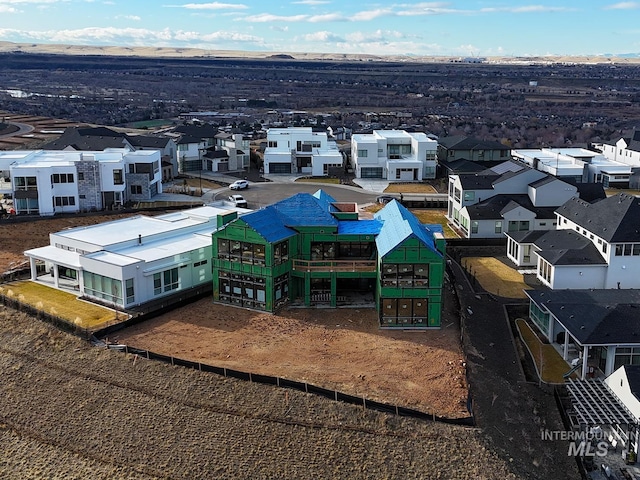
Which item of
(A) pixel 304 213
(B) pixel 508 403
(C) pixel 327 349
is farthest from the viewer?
(A) pixel 304 213

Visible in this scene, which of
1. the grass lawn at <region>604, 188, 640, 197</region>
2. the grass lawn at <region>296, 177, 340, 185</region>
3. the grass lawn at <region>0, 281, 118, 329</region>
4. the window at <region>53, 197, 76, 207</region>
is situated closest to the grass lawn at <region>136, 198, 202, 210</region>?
the window at <region>53, 197, 76, 207</region>

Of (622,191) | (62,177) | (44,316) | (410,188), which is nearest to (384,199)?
(410,188)

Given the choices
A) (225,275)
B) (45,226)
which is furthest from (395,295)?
(45,226)

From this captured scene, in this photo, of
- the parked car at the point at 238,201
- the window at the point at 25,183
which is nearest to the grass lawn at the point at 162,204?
the parked car at the point at 238,201

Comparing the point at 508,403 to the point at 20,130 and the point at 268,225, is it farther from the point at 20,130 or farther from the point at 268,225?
the point at 20,130

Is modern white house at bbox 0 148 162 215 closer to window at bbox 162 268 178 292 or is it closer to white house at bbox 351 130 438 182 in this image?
white house at bbox 351 130 438 182

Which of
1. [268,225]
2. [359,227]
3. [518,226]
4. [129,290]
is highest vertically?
[268,225]
